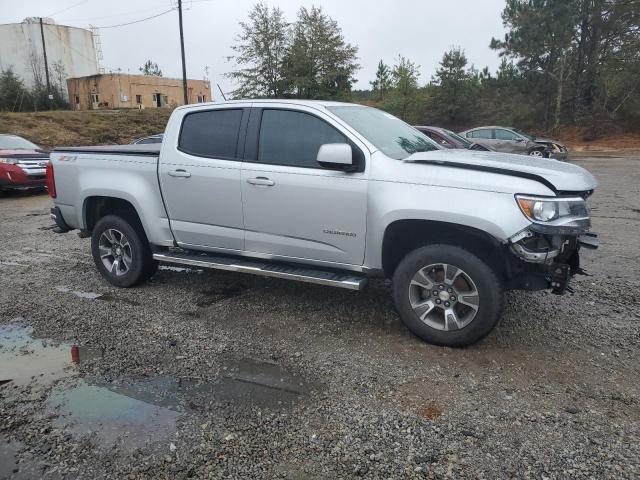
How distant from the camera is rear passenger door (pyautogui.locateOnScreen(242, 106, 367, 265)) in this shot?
412cm

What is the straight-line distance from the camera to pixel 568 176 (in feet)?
12.0

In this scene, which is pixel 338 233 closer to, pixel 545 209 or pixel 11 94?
pixel 545 209

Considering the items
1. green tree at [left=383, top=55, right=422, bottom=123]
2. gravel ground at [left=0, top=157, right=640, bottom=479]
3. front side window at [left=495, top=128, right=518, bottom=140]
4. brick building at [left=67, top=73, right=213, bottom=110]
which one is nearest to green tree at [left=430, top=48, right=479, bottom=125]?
green tree at [left=383, top=55, right=422, bottom=123]

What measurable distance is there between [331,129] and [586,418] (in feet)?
9.34

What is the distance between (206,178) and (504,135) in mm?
18244

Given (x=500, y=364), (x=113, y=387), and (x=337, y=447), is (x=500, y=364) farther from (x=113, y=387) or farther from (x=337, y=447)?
(x=113, y=387)

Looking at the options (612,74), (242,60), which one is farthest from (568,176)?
(242,60)

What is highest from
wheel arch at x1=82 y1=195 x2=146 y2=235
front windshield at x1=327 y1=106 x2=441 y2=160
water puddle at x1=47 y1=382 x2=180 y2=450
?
front windshield at x1=327 y1=106 x2=441 y2=160

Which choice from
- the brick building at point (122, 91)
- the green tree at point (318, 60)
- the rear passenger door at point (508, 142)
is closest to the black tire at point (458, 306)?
the rear passenger door at point (508, 142)

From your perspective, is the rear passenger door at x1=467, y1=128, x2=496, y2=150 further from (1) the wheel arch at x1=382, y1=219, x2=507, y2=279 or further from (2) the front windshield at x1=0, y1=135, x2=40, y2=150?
(1) the wheel arch at x1=382, y1=219, x2=507, y2=279

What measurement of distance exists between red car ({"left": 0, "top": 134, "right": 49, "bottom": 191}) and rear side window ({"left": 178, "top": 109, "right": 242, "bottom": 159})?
9.14 meters

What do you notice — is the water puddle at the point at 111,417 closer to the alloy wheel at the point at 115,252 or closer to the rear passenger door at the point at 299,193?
the rear passenger door at the point at 299,193

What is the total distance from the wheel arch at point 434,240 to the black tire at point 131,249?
2.78 meters

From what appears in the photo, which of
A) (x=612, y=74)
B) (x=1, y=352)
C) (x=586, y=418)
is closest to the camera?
(x=586, y=418)
